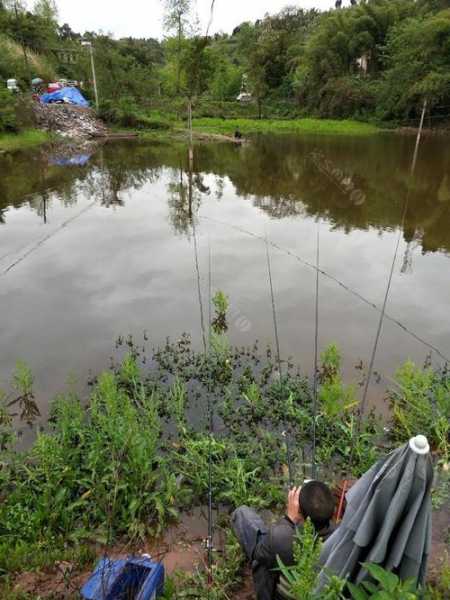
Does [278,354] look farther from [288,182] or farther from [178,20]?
[178,20]

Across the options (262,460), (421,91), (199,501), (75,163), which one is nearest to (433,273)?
(262,460)

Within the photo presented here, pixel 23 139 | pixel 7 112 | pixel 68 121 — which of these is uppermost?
pixel 7 112

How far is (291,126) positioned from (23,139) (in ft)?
75.3

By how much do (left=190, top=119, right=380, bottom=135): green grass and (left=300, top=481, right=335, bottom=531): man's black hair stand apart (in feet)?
124

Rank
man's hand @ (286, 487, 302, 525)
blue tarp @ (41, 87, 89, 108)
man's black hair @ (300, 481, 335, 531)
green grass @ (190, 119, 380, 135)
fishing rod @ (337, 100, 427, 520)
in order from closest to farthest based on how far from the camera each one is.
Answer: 1. man's black hair @ (300, 481, 335, 531)
2. man's hand @ (286, 487, 302, 525)
3. fishing rod @ (337, 100, 427, 520)
4. blue tarp @ (41, 87, 89, 108)
5. green grass @ (190, 119, 380, 135)

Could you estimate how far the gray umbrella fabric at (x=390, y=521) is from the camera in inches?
69.8

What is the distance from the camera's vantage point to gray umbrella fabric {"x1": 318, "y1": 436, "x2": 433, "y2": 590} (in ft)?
5.82

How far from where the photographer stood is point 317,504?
2539 millimetres

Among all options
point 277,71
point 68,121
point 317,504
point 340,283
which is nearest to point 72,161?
point 68,121

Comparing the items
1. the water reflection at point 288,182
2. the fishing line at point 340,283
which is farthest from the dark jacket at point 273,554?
the water reflection at point 288,182

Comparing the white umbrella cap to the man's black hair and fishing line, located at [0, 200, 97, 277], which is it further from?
fishing line, located at [0, 200, 97, 277]

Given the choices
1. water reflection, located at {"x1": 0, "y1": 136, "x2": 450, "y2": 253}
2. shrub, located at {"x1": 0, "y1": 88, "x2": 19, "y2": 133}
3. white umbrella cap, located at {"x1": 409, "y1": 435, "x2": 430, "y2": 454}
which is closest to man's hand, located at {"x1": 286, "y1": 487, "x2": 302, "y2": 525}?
white umbrella cap, located at {"x1": 409, "y1": 435, "x2": 430, "y2": 454}

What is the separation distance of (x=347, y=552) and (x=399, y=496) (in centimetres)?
45

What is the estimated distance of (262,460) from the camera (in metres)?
4.16
